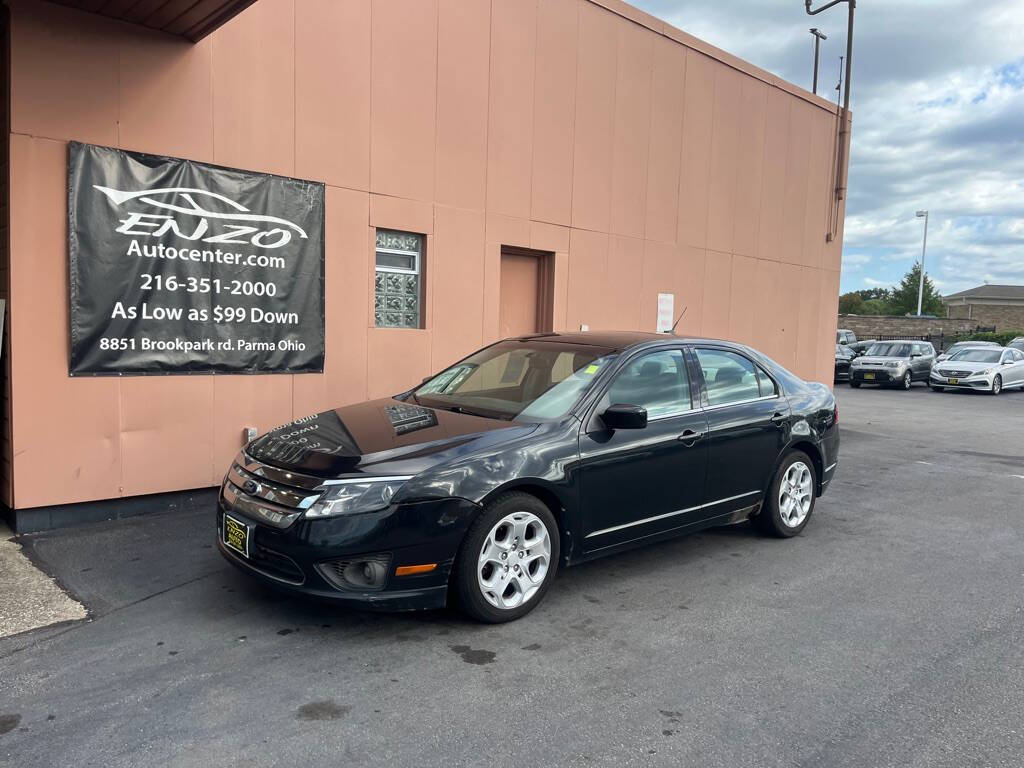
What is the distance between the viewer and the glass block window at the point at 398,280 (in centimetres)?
773

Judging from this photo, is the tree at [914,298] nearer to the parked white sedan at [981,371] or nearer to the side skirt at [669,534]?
the parked white sedan at [981,371]

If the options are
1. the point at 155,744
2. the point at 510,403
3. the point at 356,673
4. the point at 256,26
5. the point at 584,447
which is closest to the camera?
the point at 155,744

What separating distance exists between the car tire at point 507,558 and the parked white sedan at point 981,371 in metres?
22.2

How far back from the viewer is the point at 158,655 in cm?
369

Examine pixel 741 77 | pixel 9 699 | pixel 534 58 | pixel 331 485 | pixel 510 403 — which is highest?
pixel 741 77

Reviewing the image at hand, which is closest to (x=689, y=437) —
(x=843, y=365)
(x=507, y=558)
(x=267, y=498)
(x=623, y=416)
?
(x=623, y=416)

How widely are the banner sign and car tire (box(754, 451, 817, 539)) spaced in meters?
4.22

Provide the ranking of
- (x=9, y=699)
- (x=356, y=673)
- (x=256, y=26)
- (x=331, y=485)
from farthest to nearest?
(x=256, y=26)
(x=331, y=485)
(x=356, y=673)
(x=9, y=699)

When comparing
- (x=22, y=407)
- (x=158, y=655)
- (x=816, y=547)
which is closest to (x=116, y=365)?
(x=22, y=407)

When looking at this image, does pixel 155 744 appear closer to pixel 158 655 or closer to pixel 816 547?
pixel 158 655

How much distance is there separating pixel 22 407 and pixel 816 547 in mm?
6054

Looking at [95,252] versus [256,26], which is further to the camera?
[256,26]

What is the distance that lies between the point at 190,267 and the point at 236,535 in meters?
3.13

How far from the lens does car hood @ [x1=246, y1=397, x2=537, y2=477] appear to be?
3893 mm
